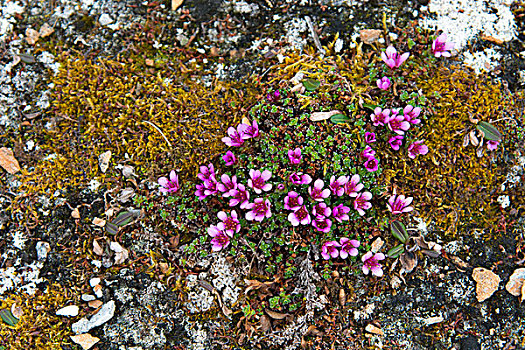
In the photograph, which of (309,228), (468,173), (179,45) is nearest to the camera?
(309,228)

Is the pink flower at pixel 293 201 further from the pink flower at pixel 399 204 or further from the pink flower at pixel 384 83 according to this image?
the pink flower at pixel 384 83

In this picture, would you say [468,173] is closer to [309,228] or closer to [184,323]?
[309,228]

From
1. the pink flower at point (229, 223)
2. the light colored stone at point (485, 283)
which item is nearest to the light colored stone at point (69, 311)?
the pink flower at point (229, 223)

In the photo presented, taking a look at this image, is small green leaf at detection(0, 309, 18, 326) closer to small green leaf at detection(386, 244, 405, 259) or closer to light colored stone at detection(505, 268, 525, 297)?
small green leaf at detection(386, 244, 405, 259)

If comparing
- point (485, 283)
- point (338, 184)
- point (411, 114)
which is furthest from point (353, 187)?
point (485, 283)

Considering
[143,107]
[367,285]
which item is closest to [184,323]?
[367,285]
